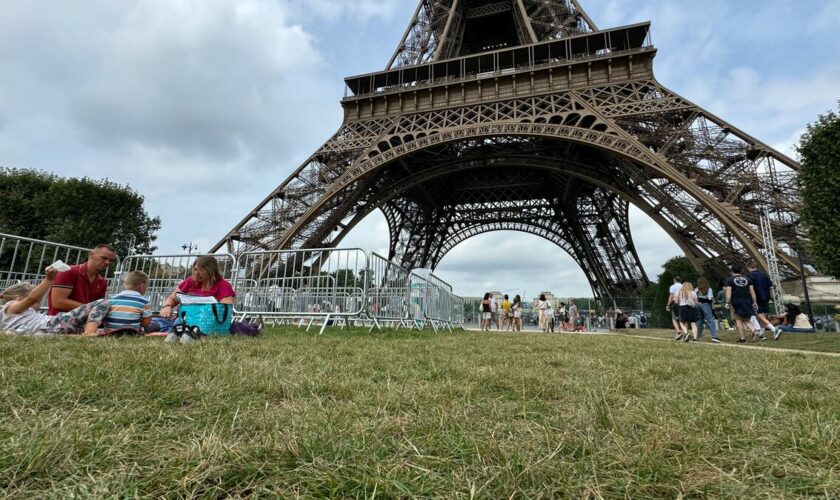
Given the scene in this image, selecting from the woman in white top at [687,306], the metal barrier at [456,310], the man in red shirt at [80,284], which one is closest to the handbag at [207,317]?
the man in red shirt at [80,284]

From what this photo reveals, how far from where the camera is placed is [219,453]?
100 cm

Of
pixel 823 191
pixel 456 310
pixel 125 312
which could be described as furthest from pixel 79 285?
pixel 823 191

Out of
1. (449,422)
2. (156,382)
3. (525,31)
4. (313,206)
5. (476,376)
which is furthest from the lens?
(525,31)

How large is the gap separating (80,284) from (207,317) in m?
1.61

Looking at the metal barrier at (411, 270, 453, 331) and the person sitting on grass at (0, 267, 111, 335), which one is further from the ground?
the metal barrier at (411, 270, 453, 331)

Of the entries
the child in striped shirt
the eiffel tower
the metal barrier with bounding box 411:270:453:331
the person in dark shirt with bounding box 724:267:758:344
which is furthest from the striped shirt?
the eiffel tower

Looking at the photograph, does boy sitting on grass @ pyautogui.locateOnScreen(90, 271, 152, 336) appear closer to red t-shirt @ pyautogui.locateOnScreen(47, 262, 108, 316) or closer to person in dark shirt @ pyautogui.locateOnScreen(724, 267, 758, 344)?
red t-shirt @ pyautogui.locateOnScreen(47, 262, 108, 316)

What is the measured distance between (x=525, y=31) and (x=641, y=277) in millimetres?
16646

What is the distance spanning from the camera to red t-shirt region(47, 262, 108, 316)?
173 inches

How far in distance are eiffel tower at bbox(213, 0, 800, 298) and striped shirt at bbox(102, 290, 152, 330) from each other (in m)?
11.8

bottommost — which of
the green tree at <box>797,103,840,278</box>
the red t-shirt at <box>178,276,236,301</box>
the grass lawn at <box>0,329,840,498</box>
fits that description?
the grass lawn at <box>0,329,840,498</box>

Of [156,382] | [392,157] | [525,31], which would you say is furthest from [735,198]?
[156,382]

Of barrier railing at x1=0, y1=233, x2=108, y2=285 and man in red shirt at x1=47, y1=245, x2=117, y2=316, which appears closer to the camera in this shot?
man in red shirt at x1=47, y1=245, x2=117, y2=316

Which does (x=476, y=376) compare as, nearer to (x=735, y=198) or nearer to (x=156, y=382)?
(x=156, y=382)
